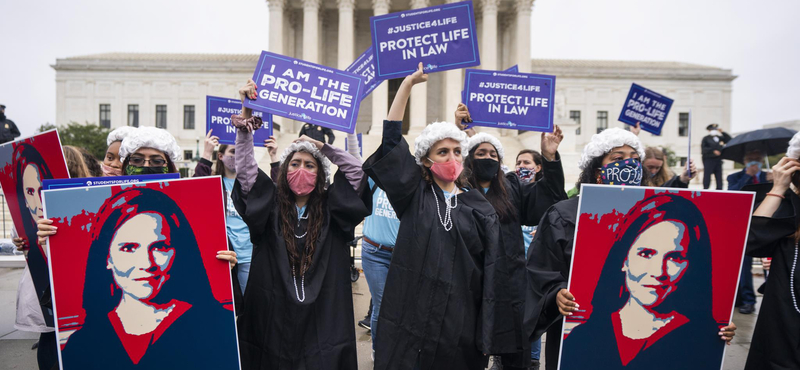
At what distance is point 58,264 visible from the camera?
2.63 m

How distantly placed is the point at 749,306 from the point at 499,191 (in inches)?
176

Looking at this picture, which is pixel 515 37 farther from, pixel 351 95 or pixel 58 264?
pixel 58 264

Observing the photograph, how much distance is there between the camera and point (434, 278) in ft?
9.28

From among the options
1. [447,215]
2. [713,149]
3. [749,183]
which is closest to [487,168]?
[447,215]

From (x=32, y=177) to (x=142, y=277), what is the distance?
4.35 feet

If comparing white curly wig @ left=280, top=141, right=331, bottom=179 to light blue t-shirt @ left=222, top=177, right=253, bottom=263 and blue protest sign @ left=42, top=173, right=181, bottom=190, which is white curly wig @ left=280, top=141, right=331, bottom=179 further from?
light blue t-shirt @ left=222, top=177, right=253, bottom=263

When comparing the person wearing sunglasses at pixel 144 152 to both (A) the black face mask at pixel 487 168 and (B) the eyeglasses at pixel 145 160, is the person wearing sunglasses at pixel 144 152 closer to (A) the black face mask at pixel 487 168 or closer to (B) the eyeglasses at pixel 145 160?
(B) the eyeglasses at pixel 145 160

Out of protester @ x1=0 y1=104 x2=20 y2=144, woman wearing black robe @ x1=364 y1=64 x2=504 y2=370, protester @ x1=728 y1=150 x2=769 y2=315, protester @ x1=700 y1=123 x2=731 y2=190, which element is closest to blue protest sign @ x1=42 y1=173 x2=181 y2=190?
woman wearing black robe @ x1=364 y1=64 x2=504 y2=370

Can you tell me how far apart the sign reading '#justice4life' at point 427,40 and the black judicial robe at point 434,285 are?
4.41 feet

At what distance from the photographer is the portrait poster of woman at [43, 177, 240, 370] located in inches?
104

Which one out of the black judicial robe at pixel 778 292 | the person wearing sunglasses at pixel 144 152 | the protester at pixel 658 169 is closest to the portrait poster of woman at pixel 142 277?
the person wearing sunglasses at pixel 144 152

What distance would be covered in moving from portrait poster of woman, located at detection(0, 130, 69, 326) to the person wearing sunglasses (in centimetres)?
37

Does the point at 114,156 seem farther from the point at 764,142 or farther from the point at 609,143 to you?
the point at 764,142

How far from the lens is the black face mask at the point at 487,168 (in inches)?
159
